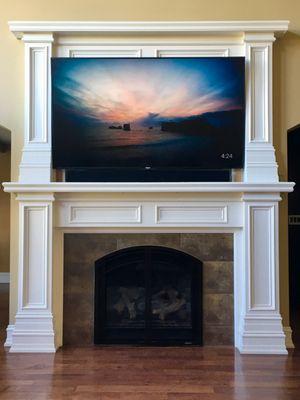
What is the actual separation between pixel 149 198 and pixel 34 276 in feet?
3.91

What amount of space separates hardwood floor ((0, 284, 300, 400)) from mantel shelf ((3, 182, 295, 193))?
4.42 ft

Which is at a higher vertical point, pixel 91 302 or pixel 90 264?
pixel 90 264

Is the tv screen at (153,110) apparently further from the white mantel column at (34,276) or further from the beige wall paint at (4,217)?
the beige wall paint at (4,217)

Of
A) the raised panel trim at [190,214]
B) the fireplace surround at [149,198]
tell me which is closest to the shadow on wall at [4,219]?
the fireplace surround at [149,198]

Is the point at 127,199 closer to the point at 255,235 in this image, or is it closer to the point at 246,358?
the point at 255,235

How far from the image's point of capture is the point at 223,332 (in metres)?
3.65

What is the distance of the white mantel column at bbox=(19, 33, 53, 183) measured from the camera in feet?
11.9

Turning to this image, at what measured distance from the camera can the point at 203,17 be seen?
3.69 m

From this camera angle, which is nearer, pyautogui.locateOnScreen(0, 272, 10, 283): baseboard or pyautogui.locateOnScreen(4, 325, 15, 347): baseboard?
pyautogui.locateOnScreen(4, 325, 15, 347): baseboard

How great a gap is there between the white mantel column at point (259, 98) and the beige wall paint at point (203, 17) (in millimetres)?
136

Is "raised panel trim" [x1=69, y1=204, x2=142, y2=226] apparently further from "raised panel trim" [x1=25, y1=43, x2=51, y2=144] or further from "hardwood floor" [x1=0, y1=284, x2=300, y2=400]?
"hardwood floor" [x1=0, y1=284, x2=300, y2=400]

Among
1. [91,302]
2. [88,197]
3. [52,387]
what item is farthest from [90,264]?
[52,387]

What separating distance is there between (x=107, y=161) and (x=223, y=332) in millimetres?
1796

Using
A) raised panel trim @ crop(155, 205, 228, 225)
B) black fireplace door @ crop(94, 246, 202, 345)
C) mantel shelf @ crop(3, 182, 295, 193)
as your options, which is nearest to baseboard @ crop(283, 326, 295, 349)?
black fireplace door @ crop(94, 246, 202, 345)
